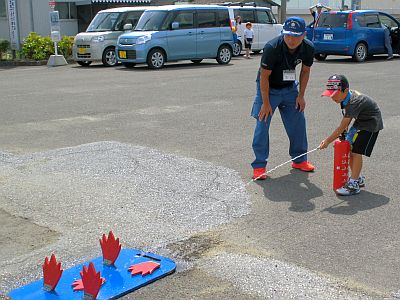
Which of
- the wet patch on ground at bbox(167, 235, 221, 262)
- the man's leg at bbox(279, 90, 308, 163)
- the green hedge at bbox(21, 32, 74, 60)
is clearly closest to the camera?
the wet patch on ground at bbox(167, 235, 221, 262)

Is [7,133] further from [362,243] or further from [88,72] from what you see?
[88,72]

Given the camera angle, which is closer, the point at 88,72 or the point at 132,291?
the point at 132,291

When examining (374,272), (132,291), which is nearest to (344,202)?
(374,272)

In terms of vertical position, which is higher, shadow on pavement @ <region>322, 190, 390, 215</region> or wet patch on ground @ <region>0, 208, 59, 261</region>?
shadow on pavement @ <region>322, 190, 390, 215</region>

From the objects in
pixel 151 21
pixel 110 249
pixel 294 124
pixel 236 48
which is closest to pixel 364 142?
pixel 294 124

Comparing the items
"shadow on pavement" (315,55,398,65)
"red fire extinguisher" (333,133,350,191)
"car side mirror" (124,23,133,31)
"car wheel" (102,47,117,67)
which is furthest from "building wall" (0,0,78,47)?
"red fire extinguisher" (333,133,350,191)

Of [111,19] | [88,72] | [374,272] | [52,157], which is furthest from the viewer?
[111,19]

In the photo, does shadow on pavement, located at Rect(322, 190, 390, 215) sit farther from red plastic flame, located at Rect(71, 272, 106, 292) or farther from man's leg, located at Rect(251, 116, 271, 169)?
red plastic flame, located at Rect(71, 272, 106, 292)

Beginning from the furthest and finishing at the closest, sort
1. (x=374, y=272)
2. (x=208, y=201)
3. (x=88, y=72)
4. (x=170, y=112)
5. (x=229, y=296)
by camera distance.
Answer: (x=88, y=72)
(x=170, y=112)
(x=208, y=201)
(x=374, y=272)
(x=229, y=296)

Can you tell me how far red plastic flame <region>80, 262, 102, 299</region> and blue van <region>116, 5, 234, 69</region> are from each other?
Result: 580 inches

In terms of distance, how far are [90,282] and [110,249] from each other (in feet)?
1.68

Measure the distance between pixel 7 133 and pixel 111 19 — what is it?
1217 centimetres

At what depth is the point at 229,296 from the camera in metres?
3.65

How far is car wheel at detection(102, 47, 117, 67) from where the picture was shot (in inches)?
774
